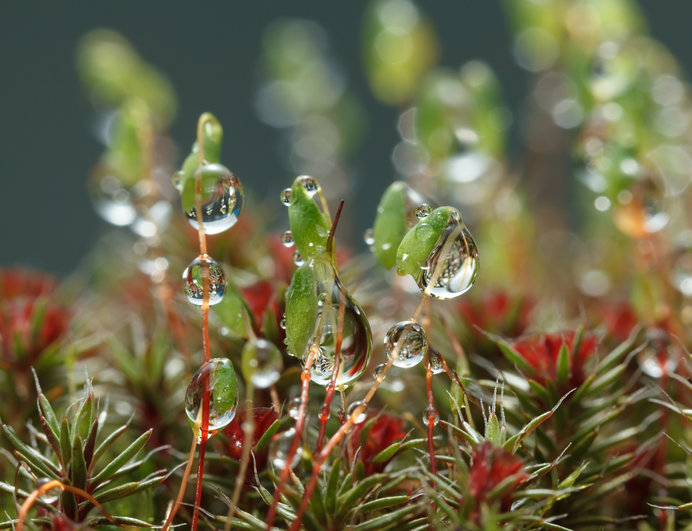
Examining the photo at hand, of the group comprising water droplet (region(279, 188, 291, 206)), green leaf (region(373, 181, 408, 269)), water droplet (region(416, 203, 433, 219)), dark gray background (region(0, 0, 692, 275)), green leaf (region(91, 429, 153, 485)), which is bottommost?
dark gray background (region(0, 0, 692, 275))

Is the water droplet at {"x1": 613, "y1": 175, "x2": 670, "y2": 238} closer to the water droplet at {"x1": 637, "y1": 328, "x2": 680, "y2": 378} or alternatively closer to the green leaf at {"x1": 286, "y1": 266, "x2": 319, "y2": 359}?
the water droplet at {"x1": 637, "y1": 328, "x2": 680, "y2": 378}

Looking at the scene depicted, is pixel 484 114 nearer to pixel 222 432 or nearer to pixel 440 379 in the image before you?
pixel 440 379

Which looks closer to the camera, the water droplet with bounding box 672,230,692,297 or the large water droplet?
the large water droplet

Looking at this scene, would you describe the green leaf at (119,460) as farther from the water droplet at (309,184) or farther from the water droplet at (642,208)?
the water droplet at (642,208)

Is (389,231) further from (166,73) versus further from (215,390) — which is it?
(166,73)

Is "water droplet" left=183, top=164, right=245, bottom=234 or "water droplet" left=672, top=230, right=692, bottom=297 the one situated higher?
"water droplet" left=183, top=164, right=245, bottom=234

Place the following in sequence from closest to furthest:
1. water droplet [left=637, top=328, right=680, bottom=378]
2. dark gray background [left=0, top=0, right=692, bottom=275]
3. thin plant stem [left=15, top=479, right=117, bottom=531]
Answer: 1. thin plant stem [left=15, top=479, right=117, bottom=531]
2. water droplet [left=637, top=328, right=680, bottom=378]
3. dark gray background [left=0, top=0, right=692, bottom=275]

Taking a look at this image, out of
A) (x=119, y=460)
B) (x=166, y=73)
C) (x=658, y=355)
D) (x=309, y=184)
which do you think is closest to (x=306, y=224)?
(x=309, y=184)

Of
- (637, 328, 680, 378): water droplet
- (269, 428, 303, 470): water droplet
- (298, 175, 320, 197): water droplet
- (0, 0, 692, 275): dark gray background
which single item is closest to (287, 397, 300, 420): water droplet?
(269, 428, 303, 470): water droplet

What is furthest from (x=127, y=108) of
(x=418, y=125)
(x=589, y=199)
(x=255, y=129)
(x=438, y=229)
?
(x=255, y=129)
